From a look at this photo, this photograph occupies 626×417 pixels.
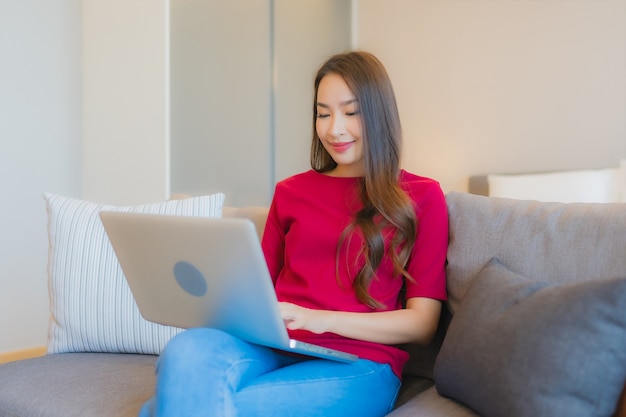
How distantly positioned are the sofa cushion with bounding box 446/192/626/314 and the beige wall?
1377 millimetres

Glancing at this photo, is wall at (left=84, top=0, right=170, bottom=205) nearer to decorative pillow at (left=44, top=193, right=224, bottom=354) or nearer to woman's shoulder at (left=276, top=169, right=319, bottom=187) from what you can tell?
decorative pillow at (left=44, top=193, right=224, bottom=354)

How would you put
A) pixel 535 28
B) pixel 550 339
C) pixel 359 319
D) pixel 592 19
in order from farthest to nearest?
pixel 535 28 → pixel 592 19 → pixel 359 319 → pixel 550 339

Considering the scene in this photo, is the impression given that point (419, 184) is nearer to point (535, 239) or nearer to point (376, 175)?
point (376, 175)

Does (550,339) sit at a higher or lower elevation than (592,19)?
lower

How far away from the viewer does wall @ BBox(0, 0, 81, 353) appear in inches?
118

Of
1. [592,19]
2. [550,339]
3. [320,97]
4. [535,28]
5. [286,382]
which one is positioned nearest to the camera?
Result: [550,339]

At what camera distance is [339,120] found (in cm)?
144

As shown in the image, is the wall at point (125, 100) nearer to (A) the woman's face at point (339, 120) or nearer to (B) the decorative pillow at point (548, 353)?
(A) the woman's face at point (339, 120)

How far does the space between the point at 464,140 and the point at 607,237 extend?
1.95m

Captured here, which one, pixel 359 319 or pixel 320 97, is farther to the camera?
pixel 320 97

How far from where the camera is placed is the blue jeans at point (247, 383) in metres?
0.98

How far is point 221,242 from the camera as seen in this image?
3.28 feet

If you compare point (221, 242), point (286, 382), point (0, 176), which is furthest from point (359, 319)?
point (0, 176)

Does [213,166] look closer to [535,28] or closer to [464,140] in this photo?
[464,140]
